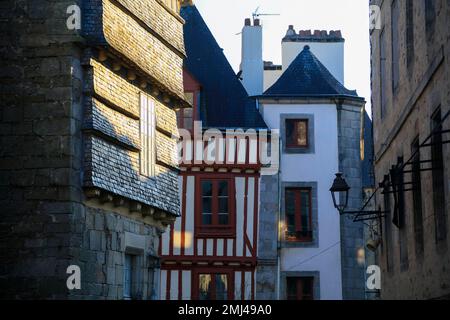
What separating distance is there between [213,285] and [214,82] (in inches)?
207

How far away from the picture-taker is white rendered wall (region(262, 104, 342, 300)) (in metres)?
22.9

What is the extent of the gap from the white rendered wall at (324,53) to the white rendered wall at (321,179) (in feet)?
9.35

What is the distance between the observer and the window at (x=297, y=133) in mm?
23672

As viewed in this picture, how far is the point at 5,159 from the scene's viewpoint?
39.4 ft

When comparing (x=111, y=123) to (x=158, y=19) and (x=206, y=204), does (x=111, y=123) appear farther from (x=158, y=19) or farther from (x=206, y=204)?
(x=206, y=204)

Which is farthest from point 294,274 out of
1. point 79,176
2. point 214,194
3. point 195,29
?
point 79,176

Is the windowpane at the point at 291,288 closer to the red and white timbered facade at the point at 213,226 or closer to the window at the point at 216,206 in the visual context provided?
the red and white timbered facade at the point at 213,226

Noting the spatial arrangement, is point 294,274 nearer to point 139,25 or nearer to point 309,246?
point 309,246

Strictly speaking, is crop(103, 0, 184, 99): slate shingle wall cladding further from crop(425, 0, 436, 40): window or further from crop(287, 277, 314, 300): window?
crop(287, 277, 314, 300): window

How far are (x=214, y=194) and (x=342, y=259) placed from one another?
11.2 ft

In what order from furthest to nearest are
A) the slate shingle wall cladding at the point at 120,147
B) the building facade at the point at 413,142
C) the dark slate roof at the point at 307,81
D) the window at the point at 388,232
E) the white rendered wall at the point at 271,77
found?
the white rendered wall at the point at 271,77, the dark slate roof at the point at 307,81, the window at the point at 388,232, the slate shingle wall cladding at the point at 120,147, the building facade at the point at 413,142

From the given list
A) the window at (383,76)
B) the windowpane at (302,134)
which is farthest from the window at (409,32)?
the windowpane at (302,134)

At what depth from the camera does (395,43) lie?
1516 cm

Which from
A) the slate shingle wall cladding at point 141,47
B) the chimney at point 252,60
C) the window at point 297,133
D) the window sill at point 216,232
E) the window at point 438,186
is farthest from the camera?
the chimney at point 252,60
